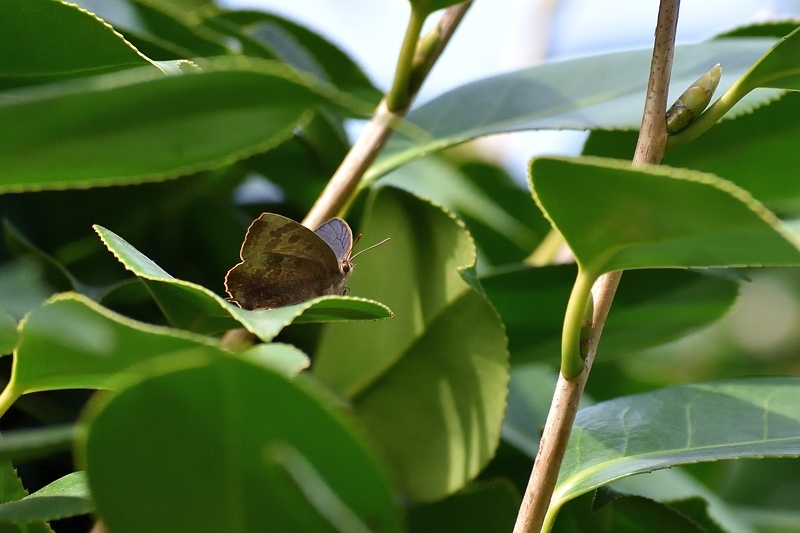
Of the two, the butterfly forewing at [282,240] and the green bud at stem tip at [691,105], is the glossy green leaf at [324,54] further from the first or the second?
the green bud at stem tip at [691,105]

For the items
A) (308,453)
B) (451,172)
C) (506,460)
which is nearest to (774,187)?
(506,460)

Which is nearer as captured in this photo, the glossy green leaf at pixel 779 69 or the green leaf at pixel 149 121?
the green leaf at pixel 149 121

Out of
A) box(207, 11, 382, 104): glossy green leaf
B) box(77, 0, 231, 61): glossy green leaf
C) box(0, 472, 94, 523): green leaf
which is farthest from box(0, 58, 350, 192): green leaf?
box(207, 11, 382, 104): glossy green leaf

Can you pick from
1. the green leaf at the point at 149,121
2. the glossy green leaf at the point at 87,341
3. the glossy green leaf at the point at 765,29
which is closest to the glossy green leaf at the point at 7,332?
the glossy green leaf at the point at 87,341

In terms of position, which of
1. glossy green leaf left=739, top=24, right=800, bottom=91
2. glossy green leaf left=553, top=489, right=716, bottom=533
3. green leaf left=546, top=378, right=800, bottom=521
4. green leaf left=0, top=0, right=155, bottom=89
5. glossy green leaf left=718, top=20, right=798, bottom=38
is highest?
glossy green leaf left=718, top=20, right=798, bottom=38

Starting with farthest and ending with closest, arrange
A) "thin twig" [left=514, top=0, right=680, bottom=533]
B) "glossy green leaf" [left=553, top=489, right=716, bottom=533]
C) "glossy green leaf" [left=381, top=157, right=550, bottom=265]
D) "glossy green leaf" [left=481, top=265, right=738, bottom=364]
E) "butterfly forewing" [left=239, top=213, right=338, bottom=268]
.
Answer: "glossy green leaf" [left=381, top=157, right=550, bottom=265], "glossy green leaf" [left=481, top=265, right=738, bottom=364], "butterfly forewing" [left=239, top=213, right=338, bottom=268], "glossy green leaf" [left=553, top=489, right=716, bottom=533], "thin twig" [left=514, top=0, right=680, bottom=533]

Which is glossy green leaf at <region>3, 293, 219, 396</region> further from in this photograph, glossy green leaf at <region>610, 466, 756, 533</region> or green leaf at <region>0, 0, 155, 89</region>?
glossy green leaf at <region>610, 466, 756, 533</region>
